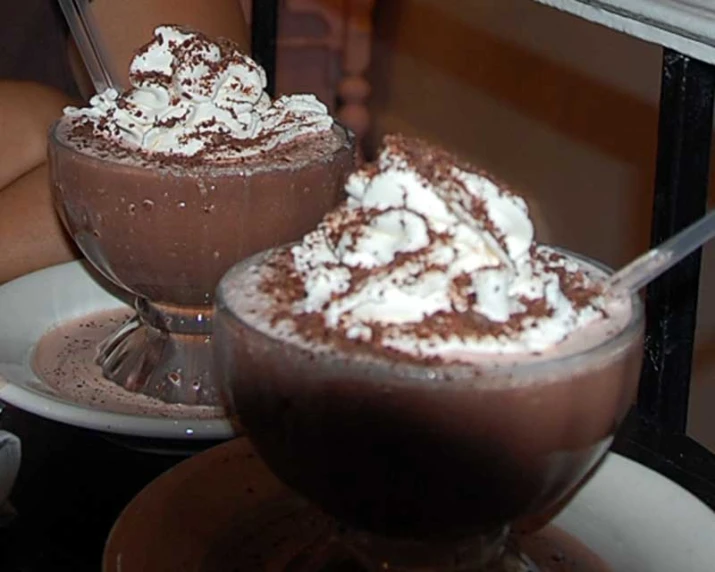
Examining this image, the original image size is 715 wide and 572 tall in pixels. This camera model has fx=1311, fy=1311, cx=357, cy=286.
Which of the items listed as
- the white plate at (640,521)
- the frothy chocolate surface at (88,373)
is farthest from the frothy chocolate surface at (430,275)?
the frothy chocolate surface at (88,373)

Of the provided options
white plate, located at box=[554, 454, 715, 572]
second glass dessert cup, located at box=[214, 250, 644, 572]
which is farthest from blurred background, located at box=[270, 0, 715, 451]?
second glass dessert cup, located at box=[214, 250, 644, 572]

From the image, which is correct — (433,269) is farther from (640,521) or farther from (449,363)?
(640,521)

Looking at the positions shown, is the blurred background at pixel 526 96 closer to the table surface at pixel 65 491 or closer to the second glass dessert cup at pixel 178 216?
the second glass dessert cup at pixel 178 216

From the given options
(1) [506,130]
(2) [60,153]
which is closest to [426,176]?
(2) [60,153]

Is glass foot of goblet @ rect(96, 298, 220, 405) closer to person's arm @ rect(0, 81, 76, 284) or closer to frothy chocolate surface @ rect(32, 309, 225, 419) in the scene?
frothy chocolate surface @ rect(32, 309, 225, 419)

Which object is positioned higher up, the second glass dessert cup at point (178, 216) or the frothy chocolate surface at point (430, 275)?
the frothy chocolate surface at point (430, 275)

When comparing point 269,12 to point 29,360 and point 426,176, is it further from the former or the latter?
point 426,176
